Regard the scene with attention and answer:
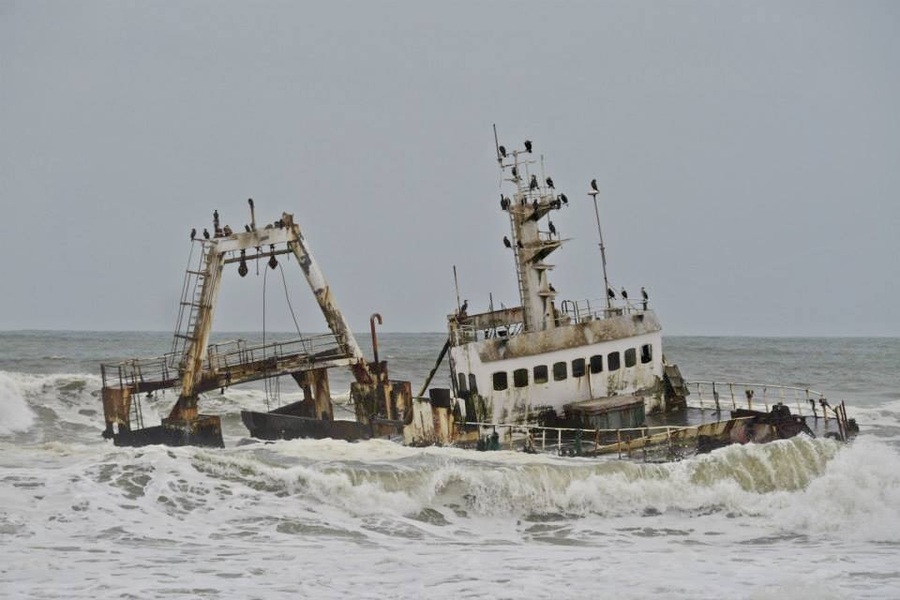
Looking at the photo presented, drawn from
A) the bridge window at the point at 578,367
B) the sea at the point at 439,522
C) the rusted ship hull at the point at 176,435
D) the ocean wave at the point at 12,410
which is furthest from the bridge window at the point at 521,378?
the ocean wave at the point at 12,410

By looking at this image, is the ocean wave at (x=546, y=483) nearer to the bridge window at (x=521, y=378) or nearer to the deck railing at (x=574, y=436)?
the deck railing at (x=574, y=436)

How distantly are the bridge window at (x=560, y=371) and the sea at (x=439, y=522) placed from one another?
10.3 ft

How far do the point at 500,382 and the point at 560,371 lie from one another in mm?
Answer: 1708

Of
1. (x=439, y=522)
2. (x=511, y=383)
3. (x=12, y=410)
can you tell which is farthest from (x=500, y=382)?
(x=12, y=410)

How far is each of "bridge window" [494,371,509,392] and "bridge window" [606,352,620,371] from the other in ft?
10.1

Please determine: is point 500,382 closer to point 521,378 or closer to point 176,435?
point 521,378

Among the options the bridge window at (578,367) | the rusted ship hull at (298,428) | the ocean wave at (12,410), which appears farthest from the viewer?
the ocean wave at (12,410)

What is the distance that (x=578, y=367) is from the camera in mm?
26859

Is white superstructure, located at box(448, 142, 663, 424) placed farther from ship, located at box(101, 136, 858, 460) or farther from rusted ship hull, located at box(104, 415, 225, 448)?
rusted ship hull, located at box(104, 415, 225, 448)

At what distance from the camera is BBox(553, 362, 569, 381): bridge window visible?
87.1 feet

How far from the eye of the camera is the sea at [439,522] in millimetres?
15125

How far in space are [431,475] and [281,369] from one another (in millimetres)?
8267

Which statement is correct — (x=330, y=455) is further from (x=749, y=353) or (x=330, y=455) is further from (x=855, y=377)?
(x=749, y=353)

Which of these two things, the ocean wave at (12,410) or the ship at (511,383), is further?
the ocean wave at (12,410)
